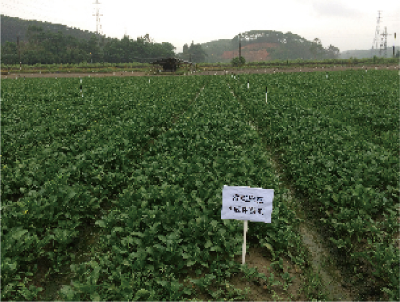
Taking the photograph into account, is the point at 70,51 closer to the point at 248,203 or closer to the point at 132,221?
the point at 132,221

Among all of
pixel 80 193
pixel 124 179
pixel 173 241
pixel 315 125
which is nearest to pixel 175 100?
pixel 315 125

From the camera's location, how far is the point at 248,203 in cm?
350

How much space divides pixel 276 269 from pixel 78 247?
323 centimetres

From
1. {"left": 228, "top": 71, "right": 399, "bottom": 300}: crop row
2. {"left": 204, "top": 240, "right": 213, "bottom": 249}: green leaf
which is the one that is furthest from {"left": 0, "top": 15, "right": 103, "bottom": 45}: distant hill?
{"left": 204, "top": 240, "right": 213, "bottom": 249}: green leaf

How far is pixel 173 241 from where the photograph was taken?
12.4ft

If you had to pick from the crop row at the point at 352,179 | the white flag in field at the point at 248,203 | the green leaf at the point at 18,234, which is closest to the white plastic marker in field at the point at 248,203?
the white flag in field at the point at 248,203

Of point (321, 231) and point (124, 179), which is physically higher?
point (124, 179)

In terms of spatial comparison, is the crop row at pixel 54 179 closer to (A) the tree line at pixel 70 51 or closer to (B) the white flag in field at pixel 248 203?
(B) the white flag in field at pixel 248 203

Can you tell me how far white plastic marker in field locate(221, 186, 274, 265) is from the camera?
3.43 meters

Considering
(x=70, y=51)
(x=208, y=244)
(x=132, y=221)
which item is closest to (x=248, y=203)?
(x=208, y=244)

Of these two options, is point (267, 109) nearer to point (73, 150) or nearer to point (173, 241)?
point (73, 150)

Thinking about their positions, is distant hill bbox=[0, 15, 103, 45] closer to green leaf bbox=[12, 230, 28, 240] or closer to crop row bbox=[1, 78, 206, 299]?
crop row bbox=[1, 78, 206, 299]

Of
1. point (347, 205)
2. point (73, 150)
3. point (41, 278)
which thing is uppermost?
point (73, 150)

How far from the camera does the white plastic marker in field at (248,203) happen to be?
3.43m
